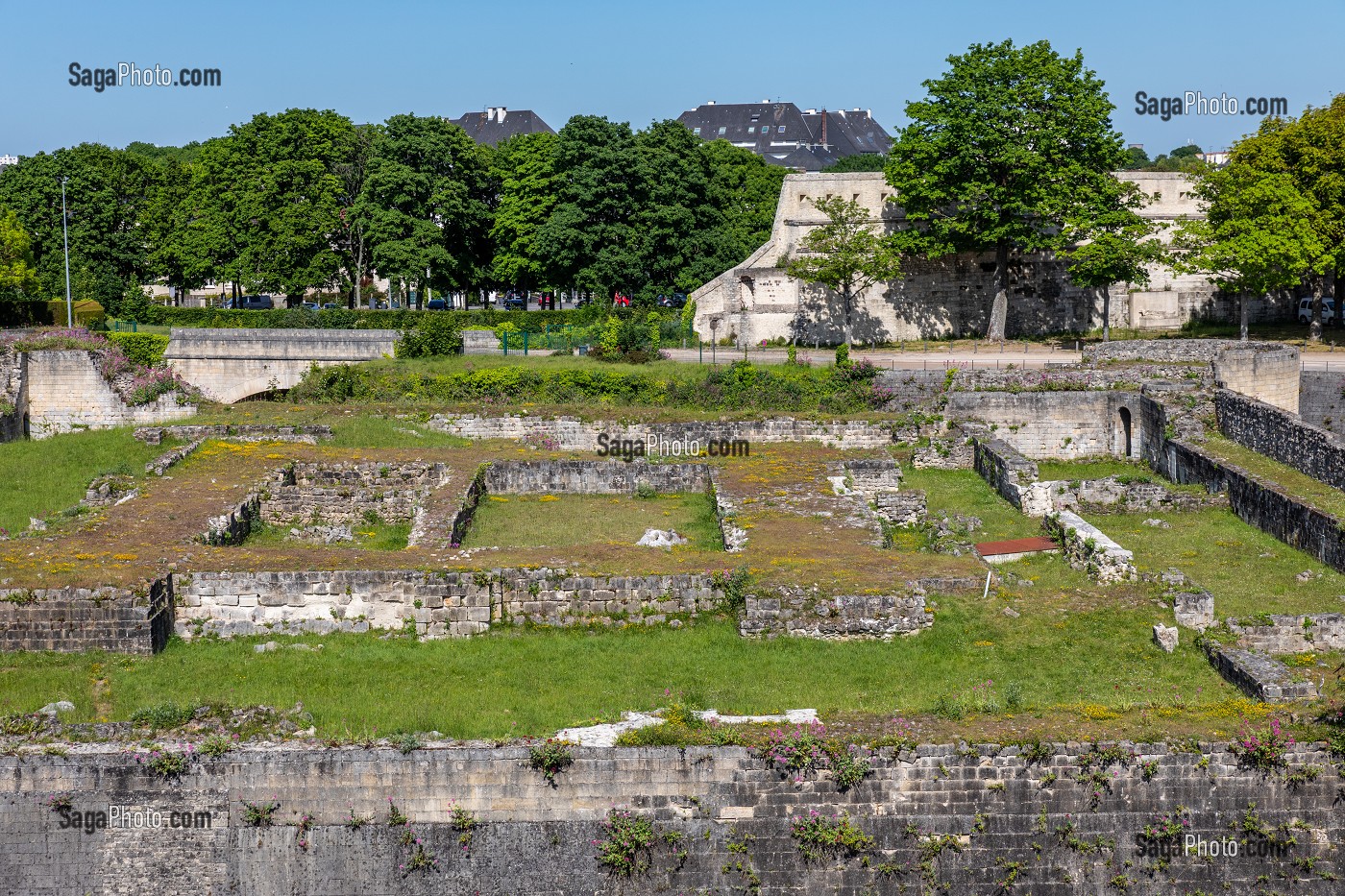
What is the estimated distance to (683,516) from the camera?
2514cm

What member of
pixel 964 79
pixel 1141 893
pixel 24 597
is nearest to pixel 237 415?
pixel 24 597

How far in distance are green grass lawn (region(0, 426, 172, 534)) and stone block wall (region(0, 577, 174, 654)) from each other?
6746 millimetres

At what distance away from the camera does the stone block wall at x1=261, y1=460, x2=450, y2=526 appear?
24938 millimetres

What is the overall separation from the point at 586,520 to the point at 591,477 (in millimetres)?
2586

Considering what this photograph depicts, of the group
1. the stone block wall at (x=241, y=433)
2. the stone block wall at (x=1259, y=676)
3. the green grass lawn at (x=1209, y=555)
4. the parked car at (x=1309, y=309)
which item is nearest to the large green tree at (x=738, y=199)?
the parked car at (x=1309, y=309)

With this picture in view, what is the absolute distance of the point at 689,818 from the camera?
13.3m

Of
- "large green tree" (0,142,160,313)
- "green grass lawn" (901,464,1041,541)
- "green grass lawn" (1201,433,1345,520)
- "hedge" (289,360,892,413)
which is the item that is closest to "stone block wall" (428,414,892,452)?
"hedge" (289,360,892,413)

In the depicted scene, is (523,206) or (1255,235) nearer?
(1255,235)

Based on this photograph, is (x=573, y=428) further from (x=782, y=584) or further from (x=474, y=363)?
(x=782, y=584)

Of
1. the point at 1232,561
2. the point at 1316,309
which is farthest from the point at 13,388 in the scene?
the point at 1316,309

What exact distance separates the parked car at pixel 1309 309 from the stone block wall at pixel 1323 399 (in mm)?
9638

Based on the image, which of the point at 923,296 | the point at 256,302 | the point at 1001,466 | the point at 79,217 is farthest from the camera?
the point at 256,302

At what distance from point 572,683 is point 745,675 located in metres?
2.09

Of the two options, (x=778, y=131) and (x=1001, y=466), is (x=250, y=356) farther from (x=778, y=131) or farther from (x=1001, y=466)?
(x=778, y=131)
